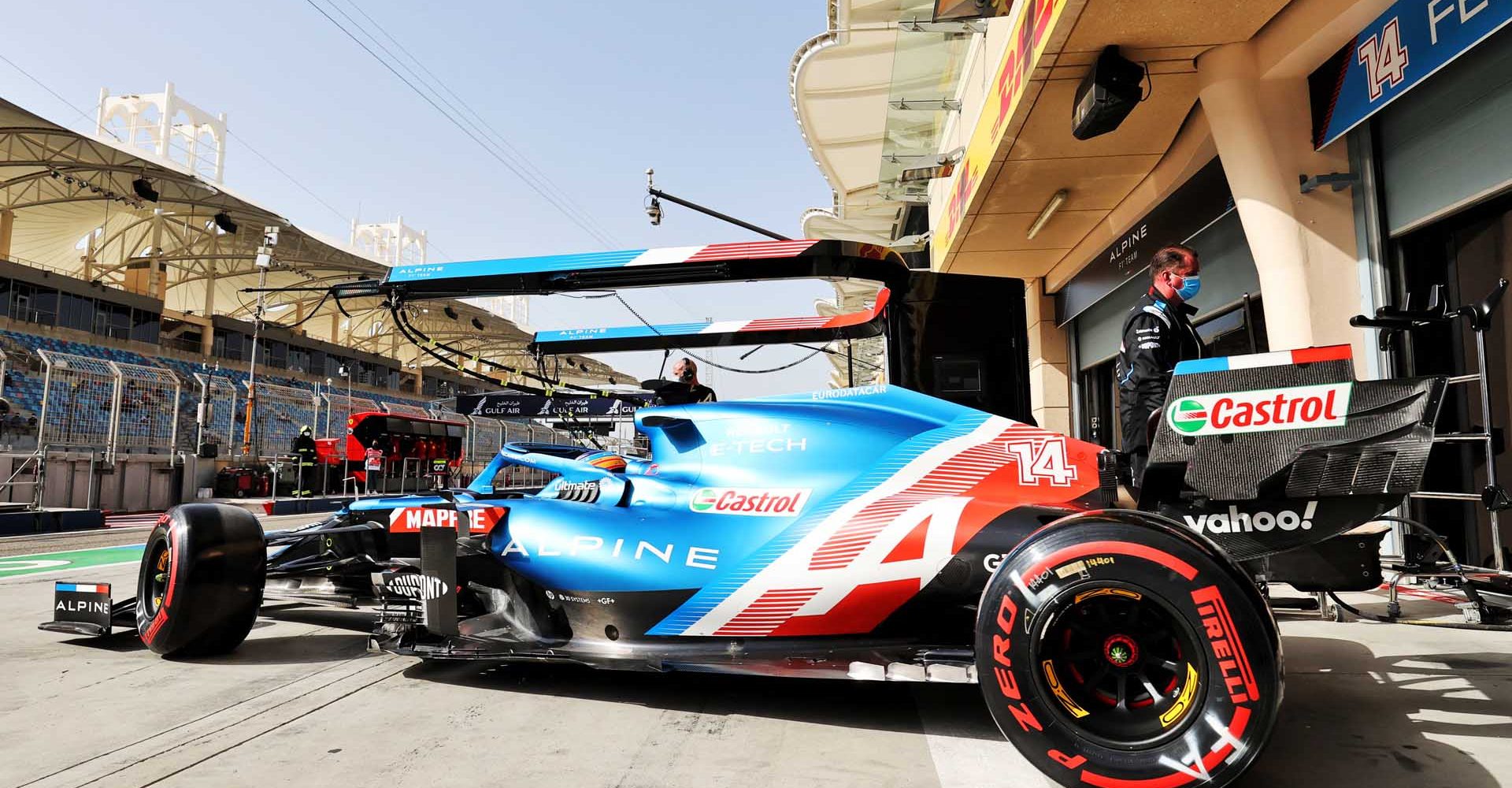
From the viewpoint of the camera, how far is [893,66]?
12906mm

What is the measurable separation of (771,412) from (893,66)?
11197mm

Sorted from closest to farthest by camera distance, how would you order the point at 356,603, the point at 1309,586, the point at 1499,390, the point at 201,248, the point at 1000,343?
the point at 1309,586 → the point at 356,603 → the point at 1499,390 → the point at 1000,343 → the point at 201,248

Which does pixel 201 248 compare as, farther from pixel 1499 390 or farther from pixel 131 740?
pixel 1499 390

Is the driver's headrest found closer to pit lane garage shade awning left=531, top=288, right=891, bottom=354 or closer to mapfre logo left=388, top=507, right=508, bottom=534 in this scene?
mapfre logo left=388, top=507, right=508, bottom=534

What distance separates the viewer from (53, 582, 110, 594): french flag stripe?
4227mm

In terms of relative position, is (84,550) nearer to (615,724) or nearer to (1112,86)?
(615,724)

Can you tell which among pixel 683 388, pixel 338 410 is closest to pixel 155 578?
pixel 683 388

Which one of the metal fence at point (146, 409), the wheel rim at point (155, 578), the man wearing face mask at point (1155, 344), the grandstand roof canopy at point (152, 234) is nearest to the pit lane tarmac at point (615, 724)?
the wheel rim at point (155, 578)

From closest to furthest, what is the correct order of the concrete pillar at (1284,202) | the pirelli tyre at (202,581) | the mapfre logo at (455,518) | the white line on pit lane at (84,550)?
the mapfre logo at (455,518), the pirelli tyre at (202,581), the concrete pillar at (1284,202), the white line on pit lane at (84,550)

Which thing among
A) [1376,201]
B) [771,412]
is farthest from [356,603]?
[1376,201]

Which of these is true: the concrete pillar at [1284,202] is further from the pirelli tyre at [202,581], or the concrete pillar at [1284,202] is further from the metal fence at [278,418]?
the metal fence at [278,418]

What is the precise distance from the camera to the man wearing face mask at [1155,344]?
3068 mm

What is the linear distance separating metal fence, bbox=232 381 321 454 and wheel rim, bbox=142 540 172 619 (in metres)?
17.2

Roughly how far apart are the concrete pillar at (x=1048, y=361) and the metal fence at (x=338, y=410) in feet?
55.2
